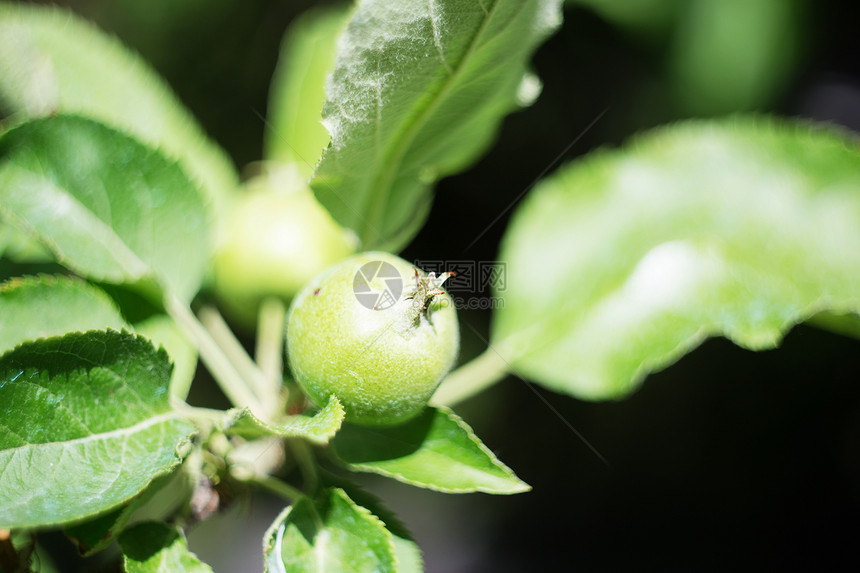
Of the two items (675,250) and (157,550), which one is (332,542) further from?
(675,250)

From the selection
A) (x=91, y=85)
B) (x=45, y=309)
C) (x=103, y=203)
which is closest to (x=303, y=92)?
(x=91, y=85)

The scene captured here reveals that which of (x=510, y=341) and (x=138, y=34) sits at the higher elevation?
(x=138, y=34)

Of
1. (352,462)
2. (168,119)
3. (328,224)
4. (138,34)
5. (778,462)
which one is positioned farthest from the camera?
(138,34)

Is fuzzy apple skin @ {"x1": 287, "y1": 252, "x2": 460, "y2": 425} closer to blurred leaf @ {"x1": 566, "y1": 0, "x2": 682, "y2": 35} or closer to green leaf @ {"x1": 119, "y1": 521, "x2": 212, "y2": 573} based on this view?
green leaf @ {"x1": 119, "y1": 521, "x2": 212, "y2": 573}

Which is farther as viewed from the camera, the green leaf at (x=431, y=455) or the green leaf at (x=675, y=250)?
the green leaf at (x=675, y=250)

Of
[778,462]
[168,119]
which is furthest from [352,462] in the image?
[778,462]

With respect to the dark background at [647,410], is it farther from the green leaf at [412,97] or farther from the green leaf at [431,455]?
the green leaf at [431,455]

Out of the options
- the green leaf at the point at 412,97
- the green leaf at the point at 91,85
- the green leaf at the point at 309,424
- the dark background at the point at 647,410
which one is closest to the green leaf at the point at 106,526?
the green leaf at the point at 309,424

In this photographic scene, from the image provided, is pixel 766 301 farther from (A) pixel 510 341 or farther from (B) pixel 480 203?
(B) pixel 480 203

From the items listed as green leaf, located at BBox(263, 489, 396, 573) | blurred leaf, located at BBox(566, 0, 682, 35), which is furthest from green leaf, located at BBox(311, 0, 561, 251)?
blurred leaf, located at BBox(566, 0, 682, 35)
